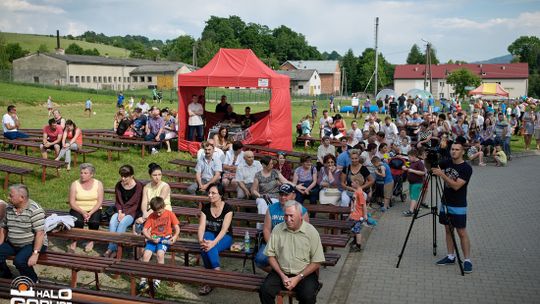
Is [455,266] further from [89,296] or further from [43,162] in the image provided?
[43,162]

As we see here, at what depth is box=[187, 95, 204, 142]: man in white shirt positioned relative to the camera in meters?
15.6

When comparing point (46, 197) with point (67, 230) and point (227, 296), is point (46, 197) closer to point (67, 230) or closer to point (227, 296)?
point (67, 230)

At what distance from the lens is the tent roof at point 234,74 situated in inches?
578

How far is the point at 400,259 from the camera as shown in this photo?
729 centimetres

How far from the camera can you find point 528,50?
10338 centimetres

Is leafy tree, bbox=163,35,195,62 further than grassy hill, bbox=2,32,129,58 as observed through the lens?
No

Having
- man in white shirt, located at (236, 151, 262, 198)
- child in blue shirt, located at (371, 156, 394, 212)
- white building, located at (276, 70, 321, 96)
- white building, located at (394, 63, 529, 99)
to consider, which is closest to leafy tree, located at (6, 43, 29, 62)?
white building, located at (276, 70, 321, 96)

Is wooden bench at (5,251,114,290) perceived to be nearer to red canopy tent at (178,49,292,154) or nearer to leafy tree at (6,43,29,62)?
red canopy tent at (178,49,292,154)

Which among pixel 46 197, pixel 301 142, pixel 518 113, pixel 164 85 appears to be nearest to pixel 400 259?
pixel 46 197

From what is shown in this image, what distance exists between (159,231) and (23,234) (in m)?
1.56

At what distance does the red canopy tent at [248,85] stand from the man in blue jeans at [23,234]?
9.18 metres

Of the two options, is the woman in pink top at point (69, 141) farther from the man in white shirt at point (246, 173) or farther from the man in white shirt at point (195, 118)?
the man in white shirt at point (246, 173)

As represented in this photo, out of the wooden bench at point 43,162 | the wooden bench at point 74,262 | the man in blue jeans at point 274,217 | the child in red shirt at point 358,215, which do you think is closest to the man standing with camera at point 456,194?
the child in red shirt at point 358,215

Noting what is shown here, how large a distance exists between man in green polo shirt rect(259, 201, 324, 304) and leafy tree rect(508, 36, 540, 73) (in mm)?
105317
